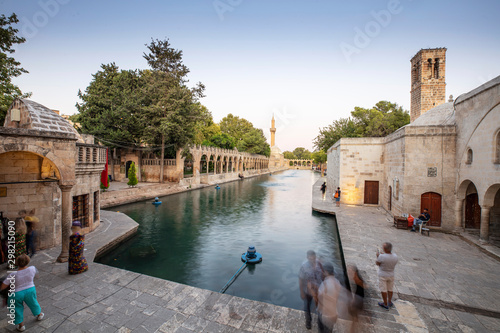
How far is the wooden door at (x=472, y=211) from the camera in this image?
420 inches

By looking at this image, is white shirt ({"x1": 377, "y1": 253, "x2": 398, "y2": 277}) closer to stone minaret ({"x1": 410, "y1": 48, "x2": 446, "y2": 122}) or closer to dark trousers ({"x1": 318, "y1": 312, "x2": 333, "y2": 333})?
dark trousers ({"x1": 318, "y1": 312, "x2": 333, "y2": 333})

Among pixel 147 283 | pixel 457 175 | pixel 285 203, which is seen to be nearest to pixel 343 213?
pixel 457 175

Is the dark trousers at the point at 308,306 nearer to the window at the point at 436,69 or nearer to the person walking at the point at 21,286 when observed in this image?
the person walking at the point at 21,286

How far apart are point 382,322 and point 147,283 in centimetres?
537

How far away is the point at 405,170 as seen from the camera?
11984mm

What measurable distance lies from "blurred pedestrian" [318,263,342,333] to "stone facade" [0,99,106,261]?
275 inches

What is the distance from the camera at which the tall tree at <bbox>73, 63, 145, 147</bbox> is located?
24.6 metres

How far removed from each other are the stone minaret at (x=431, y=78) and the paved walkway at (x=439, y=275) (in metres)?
13.0

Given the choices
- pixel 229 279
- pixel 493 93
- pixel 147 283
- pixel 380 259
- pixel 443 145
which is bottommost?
pixel 229 279

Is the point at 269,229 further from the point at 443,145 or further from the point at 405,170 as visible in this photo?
the point at 443,145

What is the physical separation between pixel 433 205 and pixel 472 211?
1.39m

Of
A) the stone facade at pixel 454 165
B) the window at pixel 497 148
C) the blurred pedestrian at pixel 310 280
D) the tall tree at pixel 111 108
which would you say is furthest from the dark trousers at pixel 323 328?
the tall tree at pixel 111 108

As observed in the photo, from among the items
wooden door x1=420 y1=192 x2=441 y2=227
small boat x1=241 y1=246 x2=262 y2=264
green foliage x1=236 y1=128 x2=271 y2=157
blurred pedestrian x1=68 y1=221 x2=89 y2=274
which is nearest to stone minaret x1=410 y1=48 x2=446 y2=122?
wooden door x1=420 y1=192 x2=441 y2=227

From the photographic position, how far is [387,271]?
5.04m
